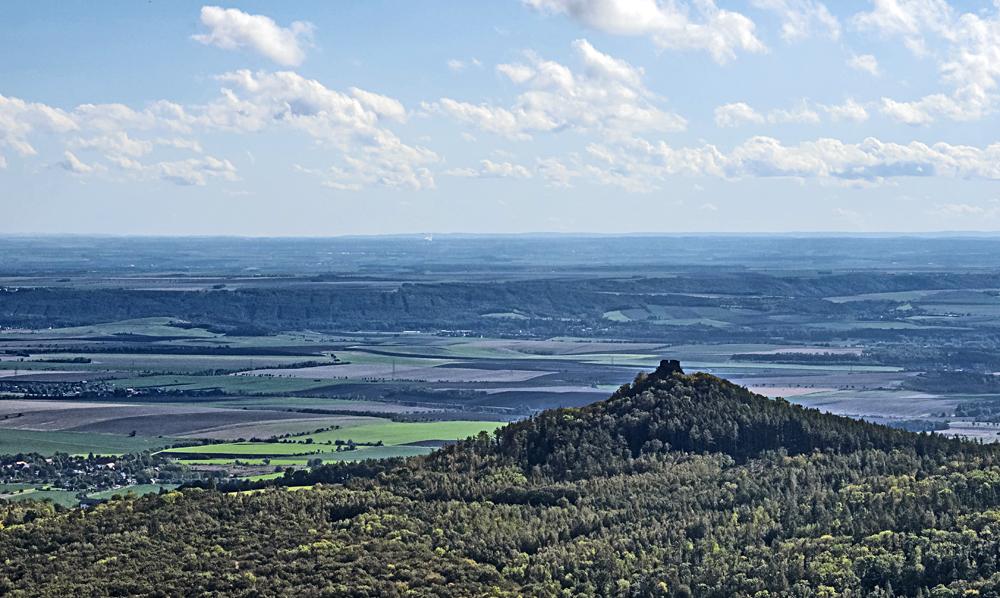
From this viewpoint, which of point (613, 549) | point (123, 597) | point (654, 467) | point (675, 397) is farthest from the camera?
point (675, 397)

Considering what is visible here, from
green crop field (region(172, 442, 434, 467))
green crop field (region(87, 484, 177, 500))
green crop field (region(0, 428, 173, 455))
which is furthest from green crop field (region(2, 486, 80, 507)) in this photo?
green crop field (region(0, 428, 173, 455))

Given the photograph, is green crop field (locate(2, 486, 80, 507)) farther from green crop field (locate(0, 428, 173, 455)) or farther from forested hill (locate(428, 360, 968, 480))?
forested hill (locate(428, 360, 968, 480))

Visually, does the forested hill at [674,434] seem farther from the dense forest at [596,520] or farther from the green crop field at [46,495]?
the green crop field at [46,495]

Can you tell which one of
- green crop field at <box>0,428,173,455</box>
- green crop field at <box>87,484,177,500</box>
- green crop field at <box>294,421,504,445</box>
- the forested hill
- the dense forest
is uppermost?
the forested hill

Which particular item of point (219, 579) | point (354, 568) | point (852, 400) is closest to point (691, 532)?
point (354, 568)

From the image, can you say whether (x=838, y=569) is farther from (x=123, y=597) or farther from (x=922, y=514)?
(x=123, y=597)

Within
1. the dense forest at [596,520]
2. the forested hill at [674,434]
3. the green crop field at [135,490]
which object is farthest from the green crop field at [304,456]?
the forested hill at [674,434]
